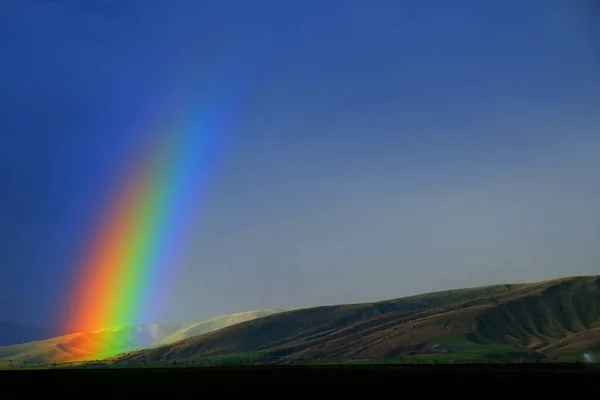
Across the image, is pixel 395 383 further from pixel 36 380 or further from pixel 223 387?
pixel 36 380

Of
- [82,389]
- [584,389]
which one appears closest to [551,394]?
[584,389]

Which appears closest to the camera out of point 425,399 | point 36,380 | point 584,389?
point 425,399

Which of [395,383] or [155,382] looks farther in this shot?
[155,382]

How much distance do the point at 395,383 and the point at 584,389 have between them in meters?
23.3

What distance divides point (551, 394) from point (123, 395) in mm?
47205

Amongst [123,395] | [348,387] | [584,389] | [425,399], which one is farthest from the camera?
[348,387]

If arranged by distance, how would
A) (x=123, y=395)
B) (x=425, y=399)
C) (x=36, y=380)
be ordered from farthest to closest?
(x=36, y=380)
(x=123, y=395)
(x=425, y=399)

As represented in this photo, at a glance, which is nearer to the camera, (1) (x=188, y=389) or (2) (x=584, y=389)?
(2) (x=584, y=389)

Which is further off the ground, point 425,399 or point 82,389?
point 82,389

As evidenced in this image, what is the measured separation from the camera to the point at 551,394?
6450 centimetres

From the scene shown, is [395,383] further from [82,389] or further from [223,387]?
[82,389]

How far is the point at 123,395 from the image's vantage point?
234 feet

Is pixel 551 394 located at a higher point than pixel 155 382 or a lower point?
lower

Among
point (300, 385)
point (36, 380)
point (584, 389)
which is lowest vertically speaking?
point (584, 389)
